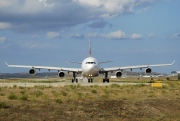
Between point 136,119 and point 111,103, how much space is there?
426 centimetres

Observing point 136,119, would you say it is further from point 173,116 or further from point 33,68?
point 33,68

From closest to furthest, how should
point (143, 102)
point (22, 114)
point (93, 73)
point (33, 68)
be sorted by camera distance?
point (22, 114), point (143, 102), point (93, 73), point (33, 68)

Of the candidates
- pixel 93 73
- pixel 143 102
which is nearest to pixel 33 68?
pixel 93 73

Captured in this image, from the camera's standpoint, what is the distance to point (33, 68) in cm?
7369

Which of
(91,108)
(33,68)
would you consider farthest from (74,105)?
(33,68)

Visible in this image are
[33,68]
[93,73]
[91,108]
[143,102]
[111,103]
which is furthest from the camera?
[33,68]

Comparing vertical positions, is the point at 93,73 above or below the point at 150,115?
above

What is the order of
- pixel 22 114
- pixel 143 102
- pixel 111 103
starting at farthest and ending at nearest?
pixel 143 102 → pixel 111 103 → pixel 22 114

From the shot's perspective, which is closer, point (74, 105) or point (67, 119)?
point (67, 119)

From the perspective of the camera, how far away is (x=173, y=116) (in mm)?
24250

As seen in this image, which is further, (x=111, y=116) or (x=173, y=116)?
(x=173, y=116)

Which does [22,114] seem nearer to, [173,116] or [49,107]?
[49,107]

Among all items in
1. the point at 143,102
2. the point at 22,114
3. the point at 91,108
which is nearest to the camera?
the point at 22,114

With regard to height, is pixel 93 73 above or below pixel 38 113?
above
